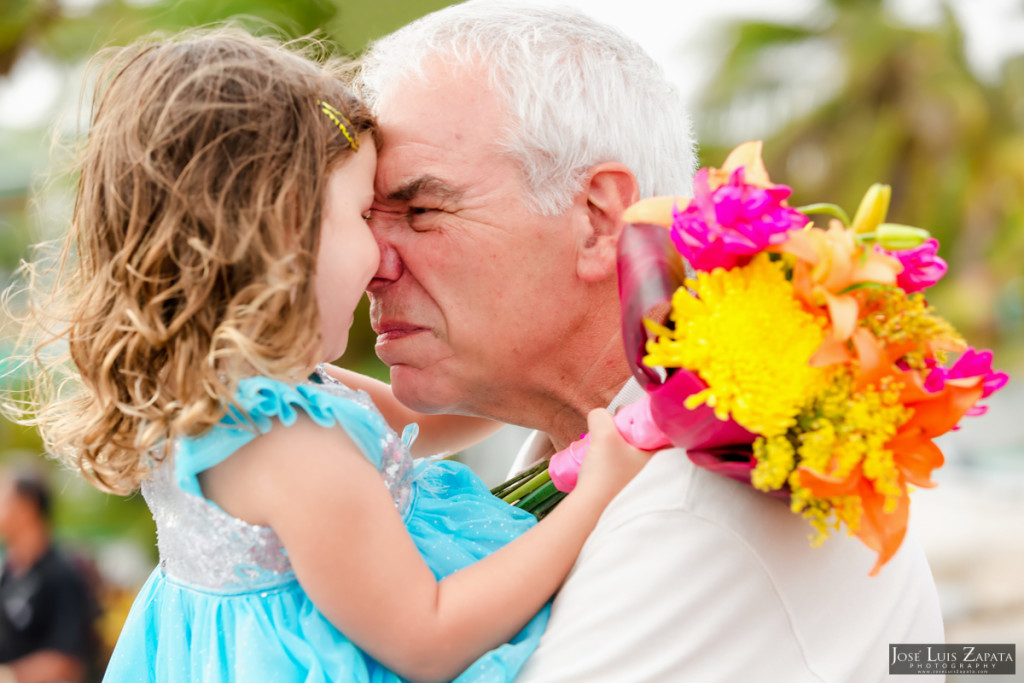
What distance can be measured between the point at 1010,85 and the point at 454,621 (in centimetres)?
2417

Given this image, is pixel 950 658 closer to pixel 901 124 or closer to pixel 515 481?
pixel 515 481

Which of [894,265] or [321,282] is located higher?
[894,265]

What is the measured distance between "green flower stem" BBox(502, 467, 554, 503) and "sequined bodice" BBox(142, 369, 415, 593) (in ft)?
1.69

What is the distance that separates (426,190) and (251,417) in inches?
32.2

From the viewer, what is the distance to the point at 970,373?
1456 mm

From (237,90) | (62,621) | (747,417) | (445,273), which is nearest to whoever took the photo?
(747,417)

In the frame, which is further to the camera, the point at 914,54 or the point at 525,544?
A: the point at 914,54

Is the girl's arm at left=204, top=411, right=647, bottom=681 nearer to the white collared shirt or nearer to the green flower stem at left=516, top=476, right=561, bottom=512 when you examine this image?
the white collared shirt

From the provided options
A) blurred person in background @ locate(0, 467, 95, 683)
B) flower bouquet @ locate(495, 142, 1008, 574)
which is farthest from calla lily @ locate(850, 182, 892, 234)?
blurred person in background @ locate(0, 467, 95, 683)

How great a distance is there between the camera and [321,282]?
5.83 ft

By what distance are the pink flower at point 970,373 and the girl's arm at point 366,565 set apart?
2.31 ft

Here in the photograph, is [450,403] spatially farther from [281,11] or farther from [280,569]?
[281,11]

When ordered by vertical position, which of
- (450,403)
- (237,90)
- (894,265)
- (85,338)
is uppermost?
(237,90)

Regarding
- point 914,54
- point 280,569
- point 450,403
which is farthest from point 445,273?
point 914,54
